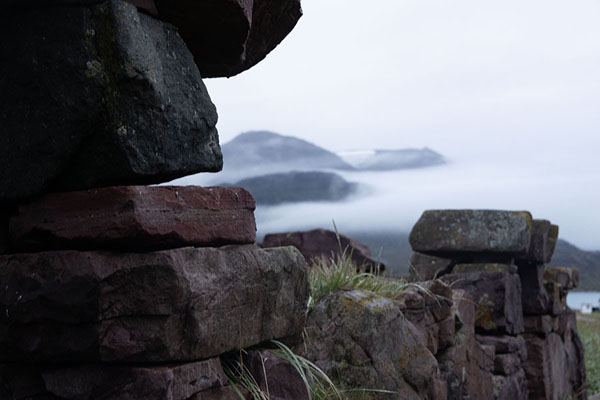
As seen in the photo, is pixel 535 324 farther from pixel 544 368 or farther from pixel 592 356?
pixel 592 356

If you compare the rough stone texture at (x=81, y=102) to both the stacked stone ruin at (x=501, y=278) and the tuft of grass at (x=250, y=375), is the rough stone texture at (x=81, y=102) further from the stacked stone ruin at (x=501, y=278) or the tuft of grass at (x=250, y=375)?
the stacked stone ruin at (x=501, y=278)

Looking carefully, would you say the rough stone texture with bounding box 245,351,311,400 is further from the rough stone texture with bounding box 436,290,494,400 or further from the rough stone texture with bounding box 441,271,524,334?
the rough stone texture with bounding box 441,271,524,334

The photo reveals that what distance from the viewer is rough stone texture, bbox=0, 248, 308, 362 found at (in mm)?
2254

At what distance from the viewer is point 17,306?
231 centimetres

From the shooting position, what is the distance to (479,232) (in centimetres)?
794

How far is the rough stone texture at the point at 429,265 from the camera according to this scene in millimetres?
8086

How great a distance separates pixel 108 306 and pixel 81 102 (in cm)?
68

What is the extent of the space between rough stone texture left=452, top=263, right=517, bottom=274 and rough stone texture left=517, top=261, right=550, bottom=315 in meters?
1.07

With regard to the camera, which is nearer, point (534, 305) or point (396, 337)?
point (396, 337)

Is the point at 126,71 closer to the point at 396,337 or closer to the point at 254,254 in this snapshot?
the point at 254,254

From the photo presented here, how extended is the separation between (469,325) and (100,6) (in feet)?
15.3

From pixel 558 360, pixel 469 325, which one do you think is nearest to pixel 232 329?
pixel 469 325

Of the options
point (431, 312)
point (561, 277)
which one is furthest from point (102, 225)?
point (561, 277)

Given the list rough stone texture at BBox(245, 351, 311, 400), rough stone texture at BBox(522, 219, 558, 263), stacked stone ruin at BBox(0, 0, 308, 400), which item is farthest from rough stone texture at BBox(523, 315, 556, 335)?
stacked stone ruin at BBox(0, 0, 308, 400)
